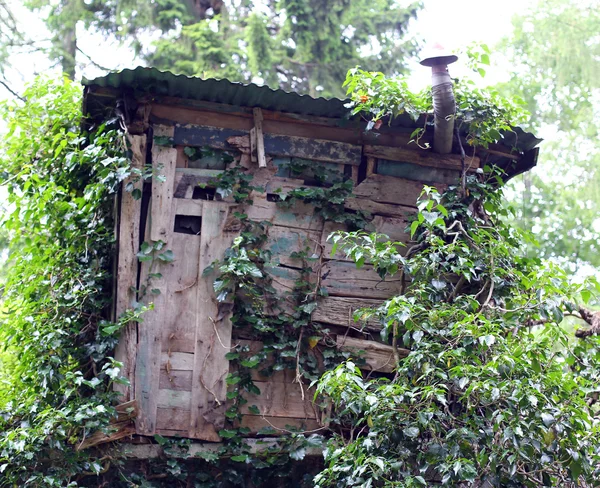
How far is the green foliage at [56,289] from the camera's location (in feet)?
17.1

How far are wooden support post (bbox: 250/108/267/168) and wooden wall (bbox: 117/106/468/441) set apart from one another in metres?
0.08

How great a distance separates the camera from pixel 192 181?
19.7 feet

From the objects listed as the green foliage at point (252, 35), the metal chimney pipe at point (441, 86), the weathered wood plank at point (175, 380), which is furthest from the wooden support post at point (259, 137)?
the green foliage at point (252, 35)

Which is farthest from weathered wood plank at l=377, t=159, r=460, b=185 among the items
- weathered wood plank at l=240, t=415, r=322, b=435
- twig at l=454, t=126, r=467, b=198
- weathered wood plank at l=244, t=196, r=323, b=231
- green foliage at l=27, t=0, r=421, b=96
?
green foliage at l=27, t=0, r=421, b=96

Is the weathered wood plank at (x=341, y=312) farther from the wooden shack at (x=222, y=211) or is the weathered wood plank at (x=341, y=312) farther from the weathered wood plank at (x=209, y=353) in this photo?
the weathered wood plank at (x=209, y=353)

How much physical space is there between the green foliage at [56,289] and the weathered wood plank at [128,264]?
0.10m

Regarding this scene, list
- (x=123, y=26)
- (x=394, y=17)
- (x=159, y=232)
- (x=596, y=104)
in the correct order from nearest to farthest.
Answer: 1. (x=159, y=232)
2. (x=123, y=26)
3. (x=394, y=17)
4. (x=596, y=104)

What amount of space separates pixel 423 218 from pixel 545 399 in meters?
1.48

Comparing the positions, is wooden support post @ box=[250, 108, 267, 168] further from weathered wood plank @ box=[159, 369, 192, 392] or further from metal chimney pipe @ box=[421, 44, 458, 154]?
weathered wood plank @ box=[159, 369, 192, 392]

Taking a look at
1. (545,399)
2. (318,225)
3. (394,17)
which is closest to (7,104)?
(318,225)

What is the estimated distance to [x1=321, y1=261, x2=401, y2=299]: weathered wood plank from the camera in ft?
20.3

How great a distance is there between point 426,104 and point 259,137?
4.51 ft

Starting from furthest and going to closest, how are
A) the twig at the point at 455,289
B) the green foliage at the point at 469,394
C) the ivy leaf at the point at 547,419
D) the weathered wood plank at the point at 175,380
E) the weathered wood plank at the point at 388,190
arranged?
the weathered wood plank at the point at 388,190 < the twig at the point at 455,289 < the weathered wood plank at the point at 175,380 < the green foliage at the point at 469,394 < the ivy leaf at the point at 547,419

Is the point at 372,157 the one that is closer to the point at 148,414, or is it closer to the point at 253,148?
the point at 253,148
